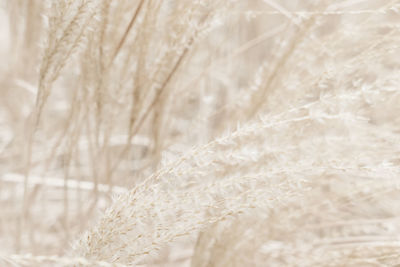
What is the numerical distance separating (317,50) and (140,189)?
57 centimetres

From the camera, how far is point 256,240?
0.92 meters

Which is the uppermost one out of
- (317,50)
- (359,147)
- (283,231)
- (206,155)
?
(317,50)

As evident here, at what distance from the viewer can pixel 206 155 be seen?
543 millimetres

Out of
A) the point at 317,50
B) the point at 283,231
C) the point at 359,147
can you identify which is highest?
the point at 317,50

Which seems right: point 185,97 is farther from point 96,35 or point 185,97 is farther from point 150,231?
point 150,231

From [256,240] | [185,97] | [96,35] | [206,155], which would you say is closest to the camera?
[206,155]

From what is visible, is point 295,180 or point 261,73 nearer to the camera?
point 295,180

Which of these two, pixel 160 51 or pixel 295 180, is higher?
pixel 160 51

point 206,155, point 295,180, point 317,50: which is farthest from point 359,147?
point 206,155

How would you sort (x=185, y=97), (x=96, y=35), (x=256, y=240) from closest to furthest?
1. (x=96, y=35)
2. (x=256, y=240)
3. (x=185, y=97)

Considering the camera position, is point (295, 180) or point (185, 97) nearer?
point (295, 180)

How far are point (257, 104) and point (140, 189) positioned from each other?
0.46 meters

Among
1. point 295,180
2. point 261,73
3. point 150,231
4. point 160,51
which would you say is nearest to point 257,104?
point 261,73

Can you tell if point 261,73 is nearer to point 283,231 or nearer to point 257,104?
point 257,104
